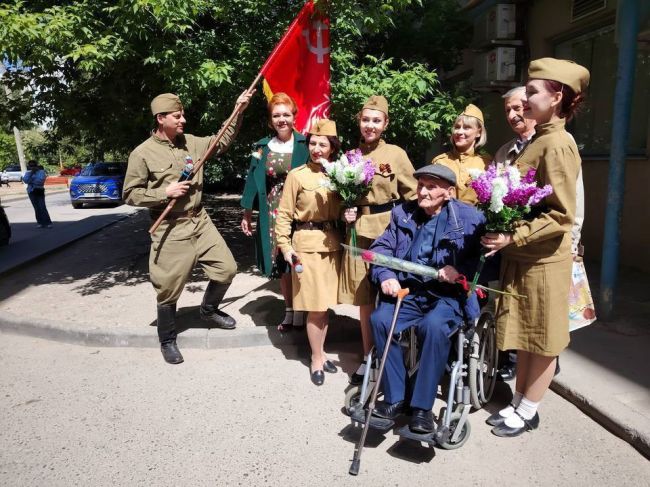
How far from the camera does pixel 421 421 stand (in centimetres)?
286

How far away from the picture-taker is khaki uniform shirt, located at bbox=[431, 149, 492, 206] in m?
3.84

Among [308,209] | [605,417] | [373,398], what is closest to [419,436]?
[373,398]

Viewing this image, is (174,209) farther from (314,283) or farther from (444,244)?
(444,244)

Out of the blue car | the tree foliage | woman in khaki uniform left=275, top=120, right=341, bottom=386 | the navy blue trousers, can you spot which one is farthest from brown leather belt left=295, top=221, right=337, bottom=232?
the blue car

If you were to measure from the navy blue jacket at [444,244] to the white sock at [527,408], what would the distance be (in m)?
0.78

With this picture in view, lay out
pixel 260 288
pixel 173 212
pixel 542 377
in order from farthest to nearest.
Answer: pixel 260 288
pixel 173 212
pixel 542 377

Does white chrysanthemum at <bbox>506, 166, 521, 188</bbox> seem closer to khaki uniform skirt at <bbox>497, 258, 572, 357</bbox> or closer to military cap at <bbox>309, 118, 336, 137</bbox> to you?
khaki uniform skirt at <bbox>497, 258, 572, 357</bbox>

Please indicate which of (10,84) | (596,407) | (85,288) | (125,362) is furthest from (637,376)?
(10,84)

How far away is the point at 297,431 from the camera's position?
3219 millimetres

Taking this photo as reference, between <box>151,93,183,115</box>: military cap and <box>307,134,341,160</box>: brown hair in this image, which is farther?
<box>151,93,183,115</box>: military cap

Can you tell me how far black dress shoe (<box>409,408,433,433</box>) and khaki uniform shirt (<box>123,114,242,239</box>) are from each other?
2.42 meters

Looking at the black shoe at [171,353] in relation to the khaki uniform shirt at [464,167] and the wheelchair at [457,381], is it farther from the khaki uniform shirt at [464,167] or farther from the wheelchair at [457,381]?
the khaki uniform shirt at [464,167]

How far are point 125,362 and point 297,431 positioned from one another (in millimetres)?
1923

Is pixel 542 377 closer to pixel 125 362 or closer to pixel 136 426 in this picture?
pixel 136 426
